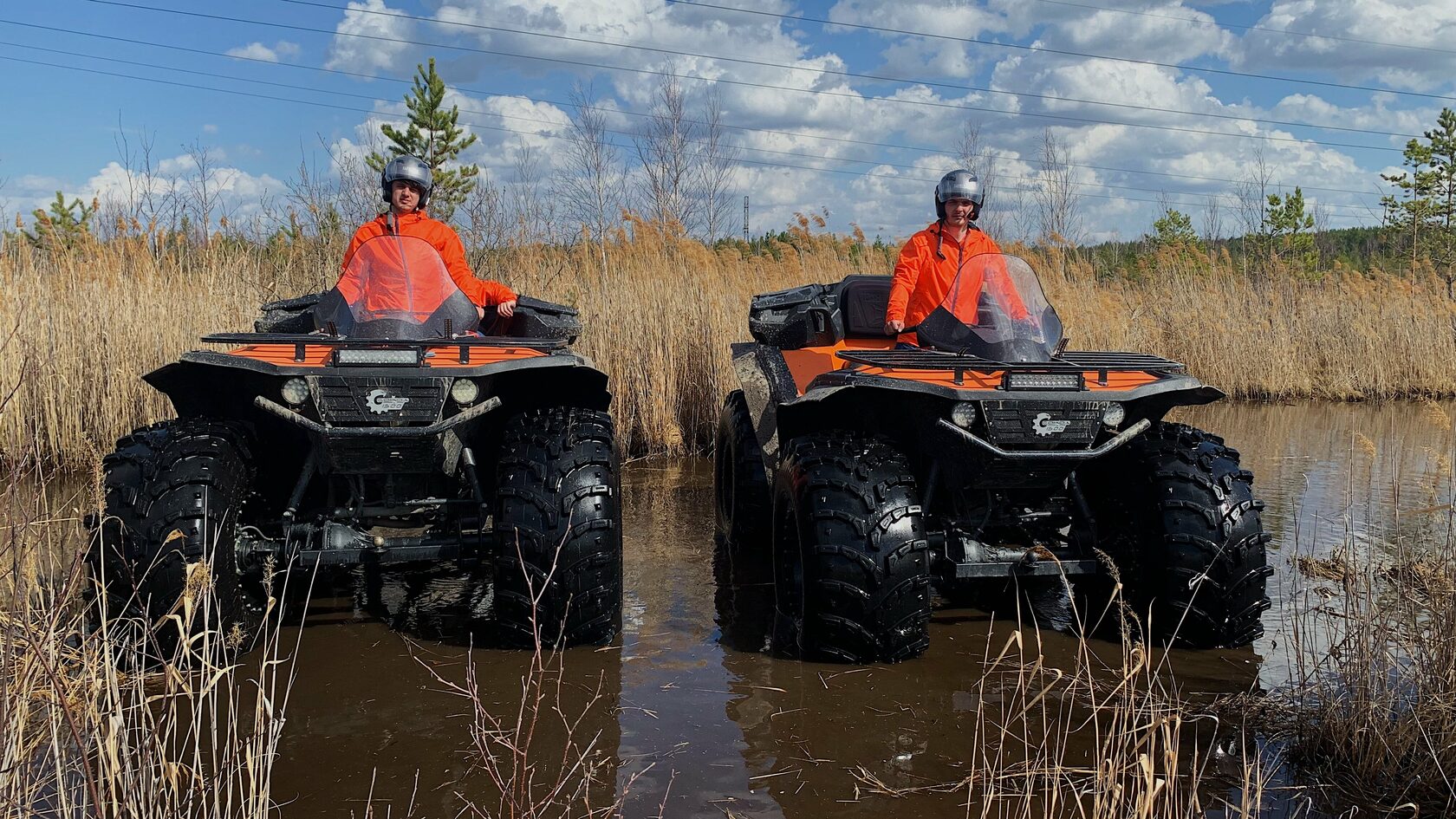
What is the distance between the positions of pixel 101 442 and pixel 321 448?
4.57m

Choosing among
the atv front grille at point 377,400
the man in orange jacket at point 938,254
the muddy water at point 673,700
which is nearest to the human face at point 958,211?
the man in orange jacket at point 938,254

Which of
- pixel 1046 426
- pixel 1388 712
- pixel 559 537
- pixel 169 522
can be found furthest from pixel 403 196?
pixel 1388 712

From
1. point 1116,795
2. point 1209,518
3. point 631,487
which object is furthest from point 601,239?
point 1116,795

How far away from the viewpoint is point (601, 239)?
9766mm

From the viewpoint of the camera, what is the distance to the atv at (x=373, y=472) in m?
3.92

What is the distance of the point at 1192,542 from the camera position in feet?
13.5

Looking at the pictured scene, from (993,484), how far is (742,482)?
6.23 feet

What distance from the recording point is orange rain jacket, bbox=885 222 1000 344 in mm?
5129

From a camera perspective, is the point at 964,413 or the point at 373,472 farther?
the point at 373,472

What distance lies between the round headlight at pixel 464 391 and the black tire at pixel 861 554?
4.02ft

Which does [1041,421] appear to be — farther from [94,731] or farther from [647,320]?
[647,320]

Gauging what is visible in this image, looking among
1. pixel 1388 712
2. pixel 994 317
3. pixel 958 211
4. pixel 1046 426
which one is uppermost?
pixel 958 211

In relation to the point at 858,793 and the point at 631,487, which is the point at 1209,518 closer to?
the point at 858,793

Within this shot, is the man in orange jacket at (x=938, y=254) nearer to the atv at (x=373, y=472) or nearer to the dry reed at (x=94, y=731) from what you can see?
the atv at (x=373, y=472)
